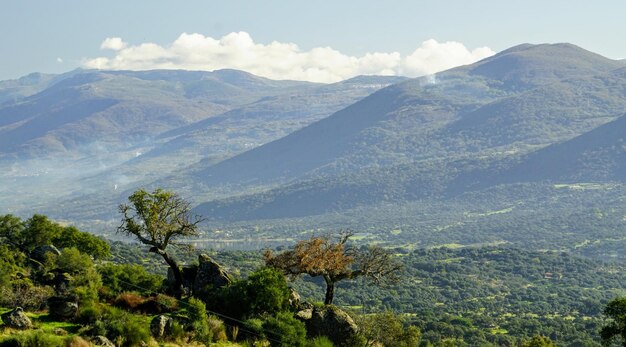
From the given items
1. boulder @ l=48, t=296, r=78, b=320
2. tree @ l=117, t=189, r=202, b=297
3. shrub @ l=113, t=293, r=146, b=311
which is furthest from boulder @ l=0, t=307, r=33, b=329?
tree @ l=117, t=189, r=202, b=297

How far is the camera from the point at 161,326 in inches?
1667

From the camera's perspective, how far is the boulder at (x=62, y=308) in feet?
143

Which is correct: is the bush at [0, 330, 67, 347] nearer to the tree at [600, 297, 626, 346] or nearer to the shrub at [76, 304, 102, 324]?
the shrub at [76, 304, 102, 324]

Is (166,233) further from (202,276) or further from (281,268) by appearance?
(281,268)

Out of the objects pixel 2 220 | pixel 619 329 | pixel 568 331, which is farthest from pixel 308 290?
pixel 619 329

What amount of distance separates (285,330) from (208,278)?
871 centimetres

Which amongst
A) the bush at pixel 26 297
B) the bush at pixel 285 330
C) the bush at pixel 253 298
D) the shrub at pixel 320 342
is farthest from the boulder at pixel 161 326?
the shrub at pixel 320 342

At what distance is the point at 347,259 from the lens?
54.0m

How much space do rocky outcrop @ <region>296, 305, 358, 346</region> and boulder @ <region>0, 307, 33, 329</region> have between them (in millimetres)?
16673

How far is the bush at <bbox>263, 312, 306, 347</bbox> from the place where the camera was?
4525 cm

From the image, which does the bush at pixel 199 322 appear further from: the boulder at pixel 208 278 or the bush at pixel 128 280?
the bush at pixel 128 280

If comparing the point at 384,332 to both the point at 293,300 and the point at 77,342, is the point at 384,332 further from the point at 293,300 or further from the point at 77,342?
the point at 77,342

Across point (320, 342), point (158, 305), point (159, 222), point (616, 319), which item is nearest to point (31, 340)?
point (158, 305)

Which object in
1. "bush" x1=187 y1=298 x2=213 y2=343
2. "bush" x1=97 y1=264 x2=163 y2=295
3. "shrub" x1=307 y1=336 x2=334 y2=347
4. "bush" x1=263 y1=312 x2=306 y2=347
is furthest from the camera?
"bush" x1=97 y1=264 x2=163 y2=295
